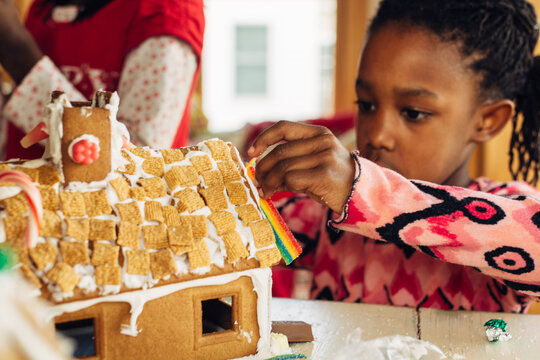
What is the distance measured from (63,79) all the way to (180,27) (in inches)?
7.9

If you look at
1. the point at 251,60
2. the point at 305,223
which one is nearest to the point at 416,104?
the point at 305,223

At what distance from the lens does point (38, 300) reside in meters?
0.47

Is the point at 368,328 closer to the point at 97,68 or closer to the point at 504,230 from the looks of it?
the point at 504,230

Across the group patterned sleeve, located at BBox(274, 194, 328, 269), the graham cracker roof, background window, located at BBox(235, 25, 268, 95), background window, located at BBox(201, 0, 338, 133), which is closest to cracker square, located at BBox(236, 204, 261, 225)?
the graham cracker roof

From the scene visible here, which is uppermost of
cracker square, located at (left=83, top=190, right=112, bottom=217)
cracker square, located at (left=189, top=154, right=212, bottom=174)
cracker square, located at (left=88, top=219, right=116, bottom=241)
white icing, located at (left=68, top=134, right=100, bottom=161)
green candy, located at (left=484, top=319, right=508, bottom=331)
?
white icing, located at (left=68, top=134, right=100, bottom=161)

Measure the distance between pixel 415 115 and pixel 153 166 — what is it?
48 cm

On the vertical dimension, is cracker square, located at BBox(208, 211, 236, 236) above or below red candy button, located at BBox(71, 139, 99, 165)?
below

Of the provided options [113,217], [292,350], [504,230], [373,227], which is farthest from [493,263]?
[113,217]

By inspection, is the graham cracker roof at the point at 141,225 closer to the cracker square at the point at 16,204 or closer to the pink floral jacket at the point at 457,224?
the cracker square at the point at 16,204

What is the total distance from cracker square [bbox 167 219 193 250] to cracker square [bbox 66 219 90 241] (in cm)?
7

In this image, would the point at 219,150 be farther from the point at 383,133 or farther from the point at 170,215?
the point at 383,133

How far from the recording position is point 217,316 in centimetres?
66

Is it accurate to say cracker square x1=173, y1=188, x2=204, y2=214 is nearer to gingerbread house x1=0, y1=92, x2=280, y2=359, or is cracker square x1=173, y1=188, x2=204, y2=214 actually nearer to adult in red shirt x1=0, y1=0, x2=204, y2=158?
gingerbread house x1=0, y1=92, x2=280, y2=359

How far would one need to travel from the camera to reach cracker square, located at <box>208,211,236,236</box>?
55cm
